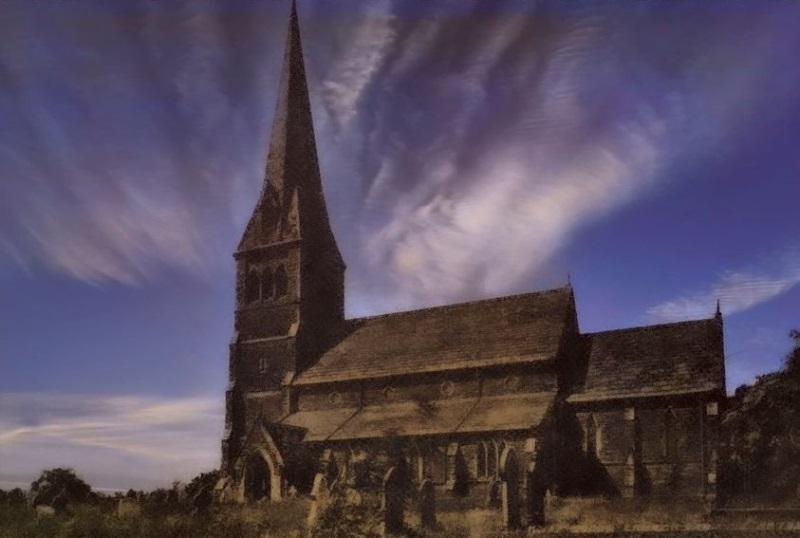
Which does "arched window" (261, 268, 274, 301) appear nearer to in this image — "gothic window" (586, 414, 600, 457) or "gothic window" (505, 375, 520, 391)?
"gothic window" (505, 375, 520, 391)

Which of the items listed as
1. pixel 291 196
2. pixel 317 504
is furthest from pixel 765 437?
pixel 291 196

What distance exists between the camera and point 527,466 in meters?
28.8

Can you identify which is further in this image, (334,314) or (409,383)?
(334,314)

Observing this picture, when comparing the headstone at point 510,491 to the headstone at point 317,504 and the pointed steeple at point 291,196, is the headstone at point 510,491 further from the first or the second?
the pointed steeple at point 291,196

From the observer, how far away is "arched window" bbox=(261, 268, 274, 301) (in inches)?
1563

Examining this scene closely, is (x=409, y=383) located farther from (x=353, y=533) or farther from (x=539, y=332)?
(x=353, y=533)

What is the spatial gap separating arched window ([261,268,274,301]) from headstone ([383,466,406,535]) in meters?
18.3

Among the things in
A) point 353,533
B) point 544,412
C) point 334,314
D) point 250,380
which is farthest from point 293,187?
point 353,533

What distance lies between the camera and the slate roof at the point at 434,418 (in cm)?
3083

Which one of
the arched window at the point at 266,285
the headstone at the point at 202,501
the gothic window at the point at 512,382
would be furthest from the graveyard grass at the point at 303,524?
the arched window at the point at 266,285

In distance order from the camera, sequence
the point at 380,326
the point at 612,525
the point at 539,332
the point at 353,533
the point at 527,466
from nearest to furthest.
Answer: the point at 353,533, the point at 612,525, the point at 527,466, the point at 539,332, the point at 380,326

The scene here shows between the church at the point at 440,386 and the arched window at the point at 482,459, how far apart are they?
0.09 metres

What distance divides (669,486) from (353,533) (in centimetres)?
1435

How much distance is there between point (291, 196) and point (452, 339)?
34.6 ft
